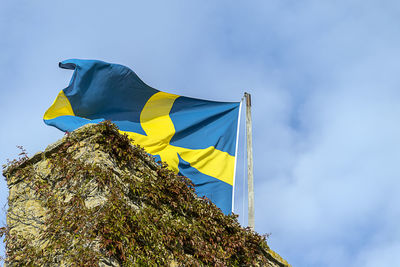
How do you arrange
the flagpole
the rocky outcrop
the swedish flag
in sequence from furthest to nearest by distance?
the flagpole < the swedish flag < the rocky outcrop

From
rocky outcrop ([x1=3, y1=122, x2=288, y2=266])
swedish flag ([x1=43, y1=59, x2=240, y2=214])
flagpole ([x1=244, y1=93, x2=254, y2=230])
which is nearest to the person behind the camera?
rocky outcrop ([x1=3, y1=122, x2=288, y2=266])

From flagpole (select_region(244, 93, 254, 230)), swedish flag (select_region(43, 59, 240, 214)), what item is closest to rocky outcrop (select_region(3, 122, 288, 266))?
swedish flag (select_region(43, 59, 240, 214))

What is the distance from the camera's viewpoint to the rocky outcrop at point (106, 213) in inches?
219

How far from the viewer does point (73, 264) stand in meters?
5.21

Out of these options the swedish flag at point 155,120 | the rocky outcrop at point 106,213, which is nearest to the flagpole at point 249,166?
the swedish flag at point 155,120

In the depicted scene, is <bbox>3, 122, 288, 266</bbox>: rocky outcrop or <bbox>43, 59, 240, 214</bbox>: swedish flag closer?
<bbox>3, 122, 288, 266</bbox>: rocky outcrop

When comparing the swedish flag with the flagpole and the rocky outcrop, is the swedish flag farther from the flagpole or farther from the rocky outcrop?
the rocky outcrop

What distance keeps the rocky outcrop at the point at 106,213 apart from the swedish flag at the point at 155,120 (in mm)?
2121

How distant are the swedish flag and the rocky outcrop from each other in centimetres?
212

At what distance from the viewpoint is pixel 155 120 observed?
10172mm

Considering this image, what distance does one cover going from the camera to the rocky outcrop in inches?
219

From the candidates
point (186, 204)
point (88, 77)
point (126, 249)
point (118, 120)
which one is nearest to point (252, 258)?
point (186, 204)

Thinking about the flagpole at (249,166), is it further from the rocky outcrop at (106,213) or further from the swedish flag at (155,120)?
the rocky outcrop at (106,213)

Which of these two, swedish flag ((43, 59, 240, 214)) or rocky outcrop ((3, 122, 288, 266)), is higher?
swedish flag ((43, 59, 240, 214))
